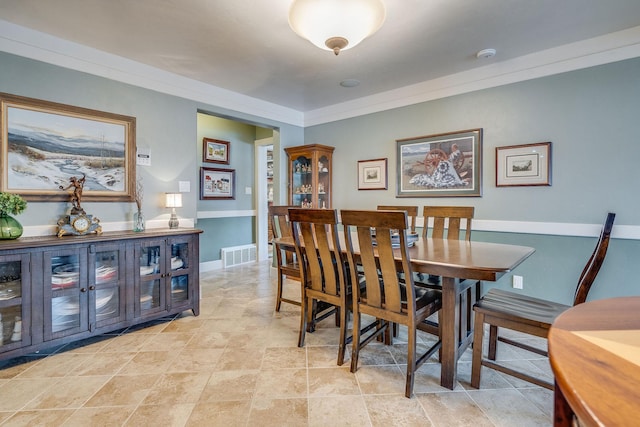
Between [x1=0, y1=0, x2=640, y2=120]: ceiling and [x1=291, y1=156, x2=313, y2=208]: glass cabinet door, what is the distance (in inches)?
52.4

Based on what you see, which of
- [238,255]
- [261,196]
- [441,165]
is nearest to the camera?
[441,165]

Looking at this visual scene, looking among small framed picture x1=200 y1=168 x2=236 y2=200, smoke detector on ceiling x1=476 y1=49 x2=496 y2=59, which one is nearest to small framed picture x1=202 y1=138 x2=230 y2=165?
small framed picture x1=200 y1=168 x2=236 y2=200

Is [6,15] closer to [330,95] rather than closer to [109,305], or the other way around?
[109,305]

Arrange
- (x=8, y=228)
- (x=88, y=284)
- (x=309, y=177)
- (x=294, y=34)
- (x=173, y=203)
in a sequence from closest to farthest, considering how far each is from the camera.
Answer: (x=8, y=228) → (x=88, y=284) → (x=294, y=34) → (x=173, y=203) → (x=309, y=177)

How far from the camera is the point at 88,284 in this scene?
231 centimetres

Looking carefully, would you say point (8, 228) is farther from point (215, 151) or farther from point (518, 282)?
point (518, 282)

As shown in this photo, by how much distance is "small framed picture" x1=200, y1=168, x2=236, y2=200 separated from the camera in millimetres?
4684

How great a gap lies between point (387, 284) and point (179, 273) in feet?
6.57

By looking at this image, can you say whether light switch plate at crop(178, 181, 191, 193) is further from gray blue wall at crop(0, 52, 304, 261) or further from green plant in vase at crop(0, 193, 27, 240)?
green plant in vase at crop(0, 193, 27, 240)

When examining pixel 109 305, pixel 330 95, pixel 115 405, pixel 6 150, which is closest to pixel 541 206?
pixel 330 95

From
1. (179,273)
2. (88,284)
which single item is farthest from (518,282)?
(88,284)

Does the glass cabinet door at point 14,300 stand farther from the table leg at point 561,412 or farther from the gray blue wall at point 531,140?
the table leg at point 561,412

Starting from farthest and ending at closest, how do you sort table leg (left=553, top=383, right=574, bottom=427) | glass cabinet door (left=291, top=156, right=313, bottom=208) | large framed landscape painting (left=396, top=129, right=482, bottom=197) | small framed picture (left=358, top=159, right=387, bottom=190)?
1. glass cabinet door (left=291, top=156, right=313, bottom=208)
2. small framed picture (left=358, top=159, right=387, bottom=190)
3. large framed landscape painting (left=396, top=129, right=482, bottom=197)
4. table leg (left=553, top=383, right=574, bottom=427)

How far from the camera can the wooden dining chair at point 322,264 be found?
1.97 meters
